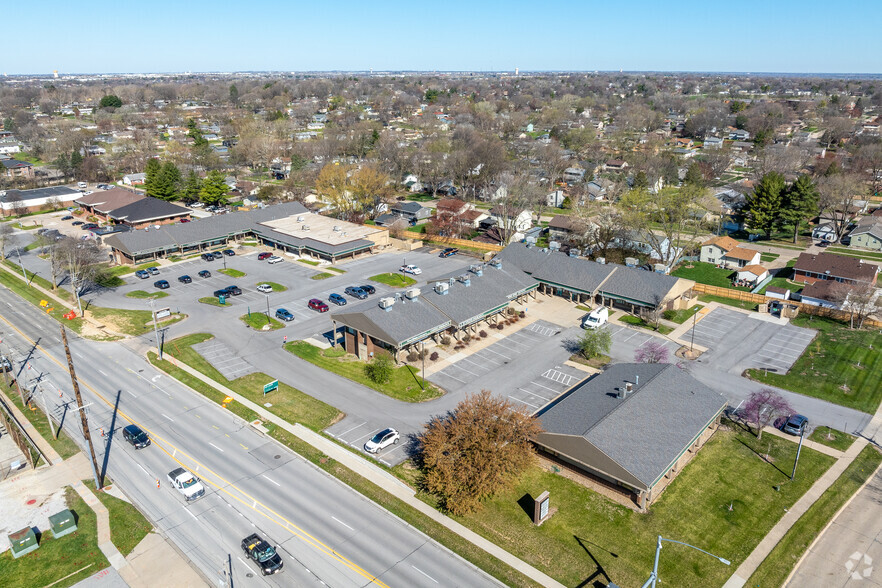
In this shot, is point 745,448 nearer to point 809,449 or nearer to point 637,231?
point 809,449

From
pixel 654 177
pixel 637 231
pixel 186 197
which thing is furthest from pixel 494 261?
pixel 186 197

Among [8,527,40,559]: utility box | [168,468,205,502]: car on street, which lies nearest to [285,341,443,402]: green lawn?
[168,468,205,502]: car on street

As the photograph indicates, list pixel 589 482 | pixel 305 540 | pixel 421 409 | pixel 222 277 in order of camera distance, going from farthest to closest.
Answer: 1. pixel 222 277
2. pixel 421 409
3. pixel 589 482
4. pixel 305 540

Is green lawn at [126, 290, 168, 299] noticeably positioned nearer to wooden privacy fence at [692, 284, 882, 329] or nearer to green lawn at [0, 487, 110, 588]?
green lawn at [0, 487, 110, 588]

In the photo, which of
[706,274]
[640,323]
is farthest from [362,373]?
[706,274]

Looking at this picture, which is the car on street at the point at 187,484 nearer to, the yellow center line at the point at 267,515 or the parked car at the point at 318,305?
the yellow center line at the point at 267,515

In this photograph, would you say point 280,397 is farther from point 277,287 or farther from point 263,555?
point 277,287
